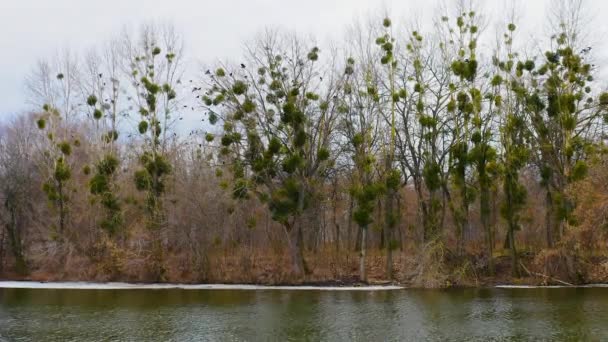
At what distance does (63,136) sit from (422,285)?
81.6 ft

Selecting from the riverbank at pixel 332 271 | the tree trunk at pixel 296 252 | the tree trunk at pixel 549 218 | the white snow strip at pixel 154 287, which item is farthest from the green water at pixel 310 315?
the tree trunk at pixel 549 218

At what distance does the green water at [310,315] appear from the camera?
1652cm

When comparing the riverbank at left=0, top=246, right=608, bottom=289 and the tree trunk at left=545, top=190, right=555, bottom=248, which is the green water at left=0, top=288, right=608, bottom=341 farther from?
the tree trunk at left=545, top=190, right=555, bottom=248

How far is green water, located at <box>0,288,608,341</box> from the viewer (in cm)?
1652

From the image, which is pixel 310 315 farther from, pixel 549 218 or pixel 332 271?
pixel 549 218

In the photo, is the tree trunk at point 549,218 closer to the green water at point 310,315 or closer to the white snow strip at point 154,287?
the green water at point 310,315

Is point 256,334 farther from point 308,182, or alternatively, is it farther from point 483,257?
point 483,257

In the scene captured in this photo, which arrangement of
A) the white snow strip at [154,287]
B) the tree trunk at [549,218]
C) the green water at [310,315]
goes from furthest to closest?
the tree trunk at [549,218]
the white snow strip at [154,287]
the green water at [310,315]

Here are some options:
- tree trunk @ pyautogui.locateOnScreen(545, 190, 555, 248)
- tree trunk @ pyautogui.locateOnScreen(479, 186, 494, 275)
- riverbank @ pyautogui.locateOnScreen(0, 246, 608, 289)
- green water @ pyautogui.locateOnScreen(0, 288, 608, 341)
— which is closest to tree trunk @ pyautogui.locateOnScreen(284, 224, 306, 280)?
riverbank @ pyautogui.locateOnScreen(0, 246, 608, 289)

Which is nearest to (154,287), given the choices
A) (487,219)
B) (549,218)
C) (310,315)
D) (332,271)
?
(332,271)

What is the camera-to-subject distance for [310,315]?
2030 cm

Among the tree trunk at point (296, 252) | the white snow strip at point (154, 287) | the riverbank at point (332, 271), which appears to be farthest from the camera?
the tree trunk at point (296, 252)

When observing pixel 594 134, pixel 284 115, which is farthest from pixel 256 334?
pixel 594 134

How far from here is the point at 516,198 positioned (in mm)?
32625
